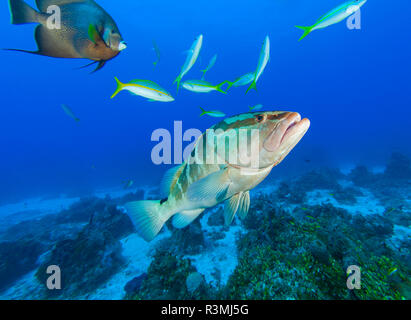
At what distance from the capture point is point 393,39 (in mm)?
69688

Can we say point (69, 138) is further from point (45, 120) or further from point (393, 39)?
point (393, 39)

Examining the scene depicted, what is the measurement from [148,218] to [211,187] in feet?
3.95

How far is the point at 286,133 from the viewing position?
147cm

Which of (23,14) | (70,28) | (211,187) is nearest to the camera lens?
(23,14)

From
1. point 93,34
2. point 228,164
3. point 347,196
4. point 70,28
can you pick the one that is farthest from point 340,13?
point 347,196

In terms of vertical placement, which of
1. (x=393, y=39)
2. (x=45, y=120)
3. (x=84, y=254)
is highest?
(x=393, y=39)

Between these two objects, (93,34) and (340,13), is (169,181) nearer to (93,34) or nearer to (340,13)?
(93,34)

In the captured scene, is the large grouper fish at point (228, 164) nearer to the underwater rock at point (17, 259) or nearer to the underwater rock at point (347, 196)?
the underwater rock at point (17, 259)

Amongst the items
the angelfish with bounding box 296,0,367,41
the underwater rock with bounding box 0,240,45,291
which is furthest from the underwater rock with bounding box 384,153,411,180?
the underwater rock with bounding box 0,240,45,291

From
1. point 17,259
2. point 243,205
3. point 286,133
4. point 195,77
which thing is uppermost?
point 195,77

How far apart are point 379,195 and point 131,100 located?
10968cm

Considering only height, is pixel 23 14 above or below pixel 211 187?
above

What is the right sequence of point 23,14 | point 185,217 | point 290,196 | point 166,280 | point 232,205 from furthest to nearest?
point 290,196 → point 166,280 → point 185,217 → point 232,205 → point 23,14
